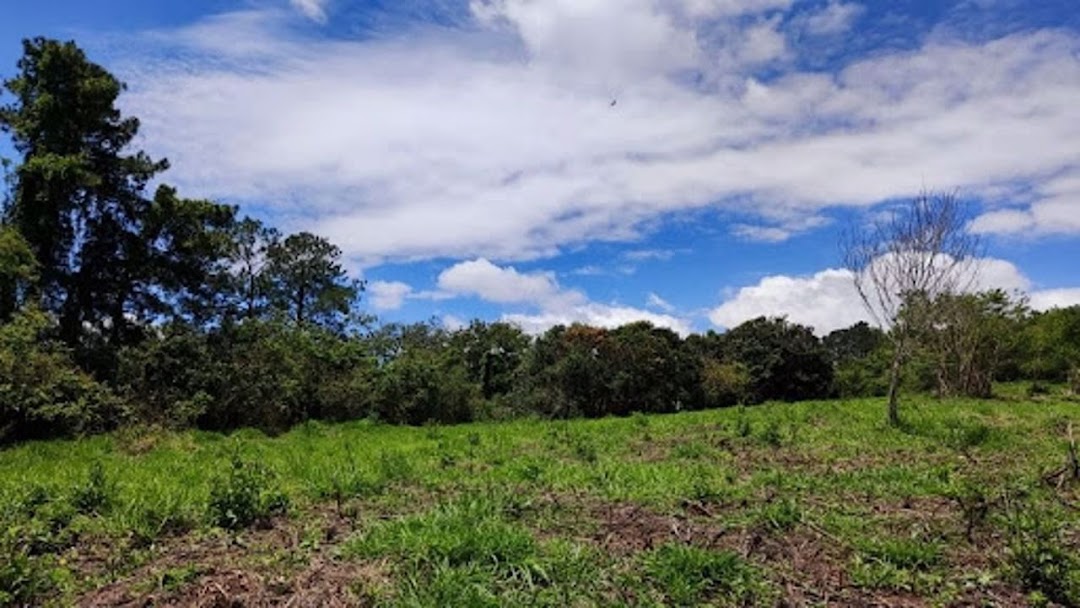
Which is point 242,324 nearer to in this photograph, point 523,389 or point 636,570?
point 523,389

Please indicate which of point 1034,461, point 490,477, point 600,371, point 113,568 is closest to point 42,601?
point 113,568

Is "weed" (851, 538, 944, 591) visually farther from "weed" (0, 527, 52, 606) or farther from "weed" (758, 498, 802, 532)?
"weed" (0, 527, 52, 606)

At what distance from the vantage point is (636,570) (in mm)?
5676

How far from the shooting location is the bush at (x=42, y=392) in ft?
64.6

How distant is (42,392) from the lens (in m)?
20.2

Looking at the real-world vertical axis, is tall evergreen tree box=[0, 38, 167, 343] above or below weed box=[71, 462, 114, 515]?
above

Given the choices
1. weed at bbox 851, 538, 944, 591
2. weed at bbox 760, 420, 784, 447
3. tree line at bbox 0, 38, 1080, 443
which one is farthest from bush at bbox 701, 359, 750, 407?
weed at bbox 851, 538, 944, 591

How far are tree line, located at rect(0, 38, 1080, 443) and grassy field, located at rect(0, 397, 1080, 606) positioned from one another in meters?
12.2

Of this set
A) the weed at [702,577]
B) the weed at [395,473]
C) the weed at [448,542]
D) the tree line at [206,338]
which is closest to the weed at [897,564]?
the weed at [702,577]

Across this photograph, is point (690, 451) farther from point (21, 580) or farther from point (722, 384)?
point (722, 384)

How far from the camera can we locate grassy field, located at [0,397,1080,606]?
5.36 metres

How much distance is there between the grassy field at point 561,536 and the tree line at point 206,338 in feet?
40.0

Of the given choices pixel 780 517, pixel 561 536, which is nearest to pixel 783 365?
pixel 780 517

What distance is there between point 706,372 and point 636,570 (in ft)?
129
